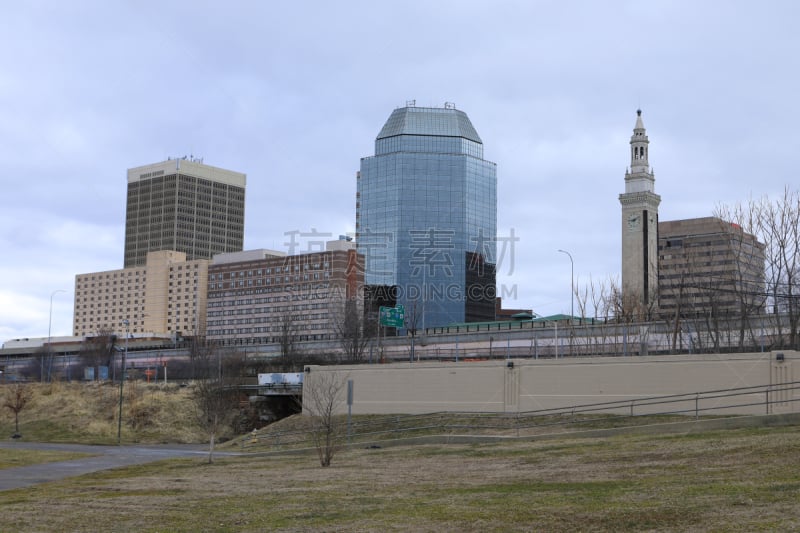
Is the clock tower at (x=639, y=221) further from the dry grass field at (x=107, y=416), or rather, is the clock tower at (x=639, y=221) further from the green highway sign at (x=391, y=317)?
the dry grass field at (x=107, y=416)

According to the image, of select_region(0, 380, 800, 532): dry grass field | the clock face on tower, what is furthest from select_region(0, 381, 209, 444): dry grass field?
the clock face on tower

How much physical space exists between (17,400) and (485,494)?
66077 millimetres

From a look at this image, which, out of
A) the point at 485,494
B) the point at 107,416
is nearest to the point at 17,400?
the point at 107,416

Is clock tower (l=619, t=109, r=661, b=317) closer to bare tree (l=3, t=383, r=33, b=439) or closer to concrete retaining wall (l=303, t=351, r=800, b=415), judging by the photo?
bare tree (l=3, t=383, r=33, b=439)

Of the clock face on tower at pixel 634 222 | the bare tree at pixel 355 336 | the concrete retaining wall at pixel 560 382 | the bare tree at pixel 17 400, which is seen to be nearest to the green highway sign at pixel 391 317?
the bare tree at pixel 355 336

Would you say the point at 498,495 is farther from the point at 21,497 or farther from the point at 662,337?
the point at 662,337

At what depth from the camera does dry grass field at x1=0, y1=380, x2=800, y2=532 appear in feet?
57.9

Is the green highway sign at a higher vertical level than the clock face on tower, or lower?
lower

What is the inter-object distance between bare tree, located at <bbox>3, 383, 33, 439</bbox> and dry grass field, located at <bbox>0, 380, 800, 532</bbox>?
44.2 meters

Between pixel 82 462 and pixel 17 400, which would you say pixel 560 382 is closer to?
pixel 82 462

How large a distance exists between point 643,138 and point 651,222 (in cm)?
2076

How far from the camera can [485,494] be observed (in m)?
21.8

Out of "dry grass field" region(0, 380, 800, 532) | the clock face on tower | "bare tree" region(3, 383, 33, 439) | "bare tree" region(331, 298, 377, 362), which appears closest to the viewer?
"dry grass field" region(0, 380, 800, 532)

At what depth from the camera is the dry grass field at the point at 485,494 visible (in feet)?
57.9
